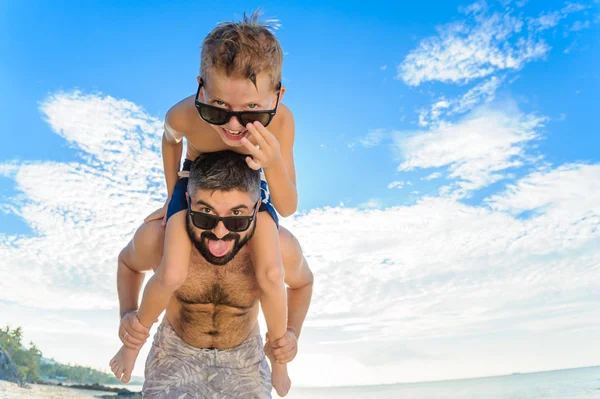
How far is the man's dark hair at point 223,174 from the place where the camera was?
423 cm

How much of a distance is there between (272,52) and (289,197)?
1.16 metres

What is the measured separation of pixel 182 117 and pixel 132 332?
6.27 ft

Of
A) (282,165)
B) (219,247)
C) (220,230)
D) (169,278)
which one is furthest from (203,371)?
(282,165)

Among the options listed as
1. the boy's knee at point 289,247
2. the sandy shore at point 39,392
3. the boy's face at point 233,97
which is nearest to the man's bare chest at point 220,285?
the boy's knee at point 289,247

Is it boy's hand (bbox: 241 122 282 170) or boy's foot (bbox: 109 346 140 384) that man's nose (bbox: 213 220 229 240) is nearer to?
boy's hand (bbox: 241 122 282 170)

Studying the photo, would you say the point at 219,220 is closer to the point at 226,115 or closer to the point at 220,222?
the point at 220,222

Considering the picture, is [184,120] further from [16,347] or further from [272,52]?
[16,347]

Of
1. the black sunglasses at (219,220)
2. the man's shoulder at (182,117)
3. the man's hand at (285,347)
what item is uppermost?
the man's shoulder at (182,117)

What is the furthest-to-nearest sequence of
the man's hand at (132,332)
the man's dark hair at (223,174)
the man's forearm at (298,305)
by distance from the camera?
the man's forearm at (298,305) → the man's hand at (132,332) → the man's dark hair at (223,174)

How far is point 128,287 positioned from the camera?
5.22 m

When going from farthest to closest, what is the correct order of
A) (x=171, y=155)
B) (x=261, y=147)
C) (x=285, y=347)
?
(x=171, y=155), (x=285, y=347), (x=261, y=147)

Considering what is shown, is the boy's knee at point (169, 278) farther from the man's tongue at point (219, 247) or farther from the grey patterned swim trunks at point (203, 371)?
the grey patterned swim trunks at point (203, 371)

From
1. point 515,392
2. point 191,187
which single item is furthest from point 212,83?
point 515,392

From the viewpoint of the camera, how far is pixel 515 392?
45.2 meters
